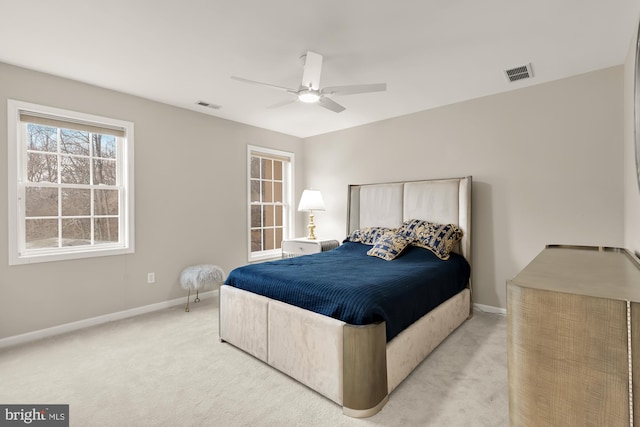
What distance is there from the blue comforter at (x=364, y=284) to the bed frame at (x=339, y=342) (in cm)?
6

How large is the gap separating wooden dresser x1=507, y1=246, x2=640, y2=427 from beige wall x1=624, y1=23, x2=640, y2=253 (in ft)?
6.00

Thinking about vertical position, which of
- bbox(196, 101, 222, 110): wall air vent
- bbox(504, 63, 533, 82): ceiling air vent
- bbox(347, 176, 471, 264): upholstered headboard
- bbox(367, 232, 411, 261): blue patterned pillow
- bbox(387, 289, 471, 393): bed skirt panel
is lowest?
bbox(387, 289, 471, 393): bed skirt panel

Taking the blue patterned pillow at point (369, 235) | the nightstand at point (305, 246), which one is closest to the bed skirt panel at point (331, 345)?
the blue patterned pillow at point (369, 235)

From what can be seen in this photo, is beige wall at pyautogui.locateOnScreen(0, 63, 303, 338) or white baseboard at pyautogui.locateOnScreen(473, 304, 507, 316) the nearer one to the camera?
beige wall at pyautogui.locateOnScreen(0, 63, 303, 338)

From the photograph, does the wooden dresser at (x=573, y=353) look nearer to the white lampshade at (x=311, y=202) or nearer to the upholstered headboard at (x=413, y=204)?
the upholstered headboard at (x=413, y=204)

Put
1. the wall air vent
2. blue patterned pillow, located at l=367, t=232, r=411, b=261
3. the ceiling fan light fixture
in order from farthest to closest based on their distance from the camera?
1. the wall air vent
2. blue patterned pillow, located at l=367, t=232, r=411, b=261
3. the ceiling fan light fixture

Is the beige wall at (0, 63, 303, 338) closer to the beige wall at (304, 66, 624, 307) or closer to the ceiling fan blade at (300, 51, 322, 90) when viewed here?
the ceiling fan blade at (300, 51, 322, 90)

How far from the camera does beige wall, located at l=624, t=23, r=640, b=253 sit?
209 cm

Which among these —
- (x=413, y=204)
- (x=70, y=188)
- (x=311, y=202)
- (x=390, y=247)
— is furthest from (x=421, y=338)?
(x=70, y=188)

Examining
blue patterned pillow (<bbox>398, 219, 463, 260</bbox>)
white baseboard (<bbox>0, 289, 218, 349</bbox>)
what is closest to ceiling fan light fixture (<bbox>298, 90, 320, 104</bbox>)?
blue patterned pillow (<bbox>398, 219, 463, 260</bbox>)

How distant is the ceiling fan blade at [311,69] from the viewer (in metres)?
2.34

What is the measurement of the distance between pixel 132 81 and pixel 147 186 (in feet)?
3.67

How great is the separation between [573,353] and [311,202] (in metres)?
4.00

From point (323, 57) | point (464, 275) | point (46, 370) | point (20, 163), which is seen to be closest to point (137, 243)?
point (20, 163)
